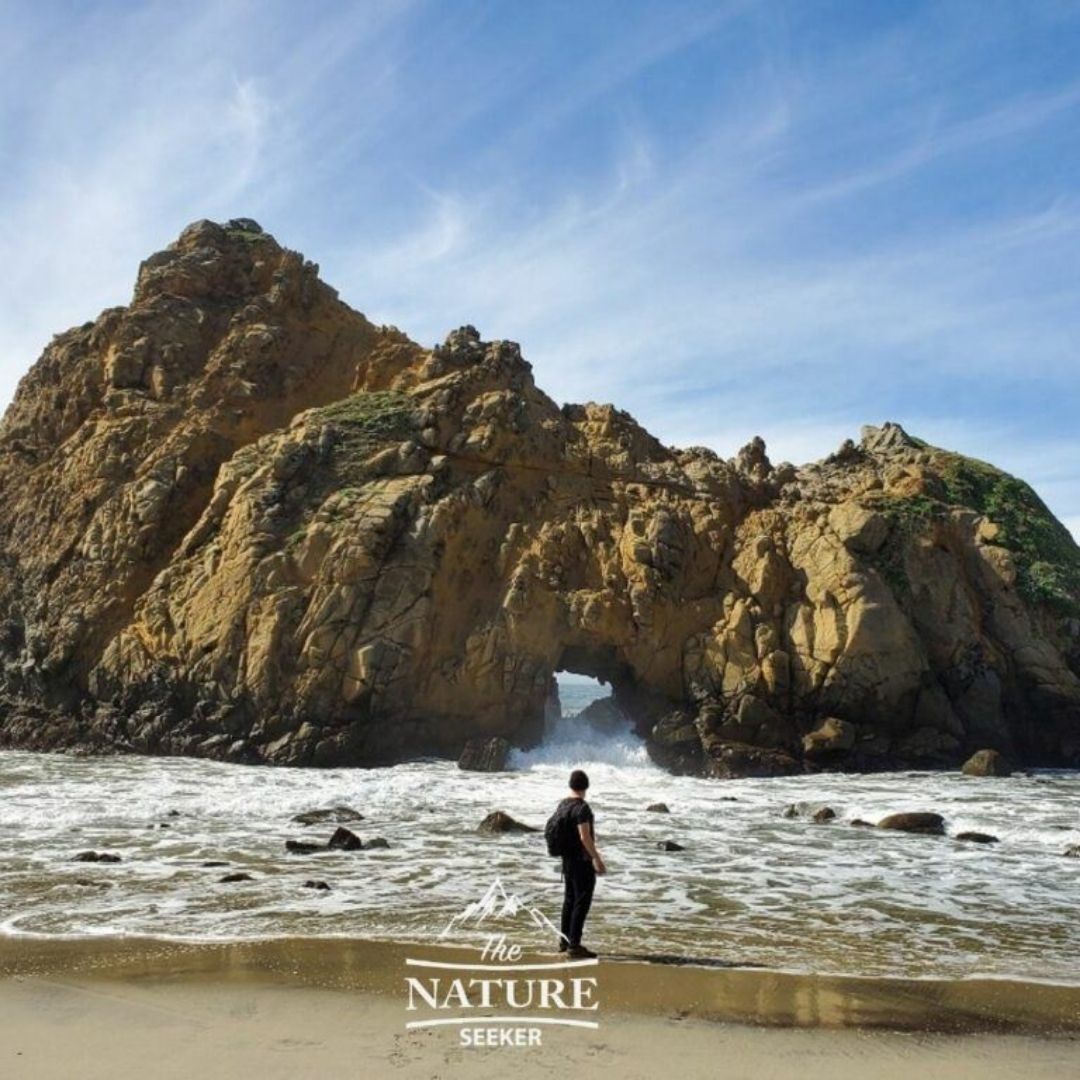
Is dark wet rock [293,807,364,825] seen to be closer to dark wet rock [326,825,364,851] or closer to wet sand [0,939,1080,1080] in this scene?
dark wet rock [326,825,364,851]

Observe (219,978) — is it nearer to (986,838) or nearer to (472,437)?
(986,838)

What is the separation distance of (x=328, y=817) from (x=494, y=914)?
840cm

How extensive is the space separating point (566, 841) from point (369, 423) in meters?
26.9

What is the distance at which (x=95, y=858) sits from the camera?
14664 mm

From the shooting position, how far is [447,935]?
10547 mm

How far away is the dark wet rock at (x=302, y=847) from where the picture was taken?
51.3 ft

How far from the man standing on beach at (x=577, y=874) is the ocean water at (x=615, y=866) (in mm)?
831

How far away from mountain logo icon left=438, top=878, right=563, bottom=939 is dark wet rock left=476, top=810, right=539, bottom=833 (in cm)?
507

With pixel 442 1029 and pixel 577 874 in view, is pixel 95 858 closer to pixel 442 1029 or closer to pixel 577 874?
pixel 577 874

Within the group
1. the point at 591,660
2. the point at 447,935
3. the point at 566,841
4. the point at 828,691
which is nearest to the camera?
the point at 566,841

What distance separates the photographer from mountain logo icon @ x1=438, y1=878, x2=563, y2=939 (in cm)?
1089

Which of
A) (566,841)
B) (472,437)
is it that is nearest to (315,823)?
(566,841)
